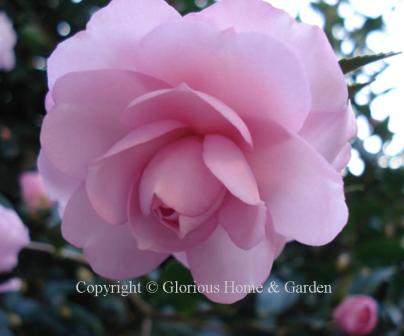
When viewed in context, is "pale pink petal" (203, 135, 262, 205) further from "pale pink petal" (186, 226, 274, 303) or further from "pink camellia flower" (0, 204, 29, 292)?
"pink camellia flower" (0, 204, 29, 292)

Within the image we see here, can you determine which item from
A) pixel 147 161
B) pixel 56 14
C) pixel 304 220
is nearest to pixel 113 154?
pixel 147 161

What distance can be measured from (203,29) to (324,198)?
170mm

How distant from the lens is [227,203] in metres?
0.48

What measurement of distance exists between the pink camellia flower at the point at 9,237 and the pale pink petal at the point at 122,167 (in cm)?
42

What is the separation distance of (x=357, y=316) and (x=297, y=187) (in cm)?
61

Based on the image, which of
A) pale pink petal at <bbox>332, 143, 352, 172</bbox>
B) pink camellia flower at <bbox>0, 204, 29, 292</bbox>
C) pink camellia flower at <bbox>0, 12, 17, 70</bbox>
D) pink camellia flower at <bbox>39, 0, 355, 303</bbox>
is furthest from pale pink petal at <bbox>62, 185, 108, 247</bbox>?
pink camellia flower at <bbox>0, 12, 17, 70</bbox>

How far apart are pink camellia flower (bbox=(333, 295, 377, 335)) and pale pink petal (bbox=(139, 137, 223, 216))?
2.07 ft

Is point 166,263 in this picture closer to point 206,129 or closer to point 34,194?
point 34,194

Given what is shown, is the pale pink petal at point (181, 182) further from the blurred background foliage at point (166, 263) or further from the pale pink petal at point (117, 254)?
the blurred background foliage at point (166, 263)

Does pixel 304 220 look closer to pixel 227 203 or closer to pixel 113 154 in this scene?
pixel 227 203

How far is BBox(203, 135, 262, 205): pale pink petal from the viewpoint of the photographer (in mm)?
436

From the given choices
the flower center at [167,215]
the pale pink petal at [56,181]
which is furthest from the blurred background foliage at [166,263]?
the flower center at [167,215]

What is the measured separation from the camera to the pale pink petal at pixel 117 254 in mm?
528

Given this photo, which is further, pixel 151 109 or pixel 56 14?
pixel 56 14
